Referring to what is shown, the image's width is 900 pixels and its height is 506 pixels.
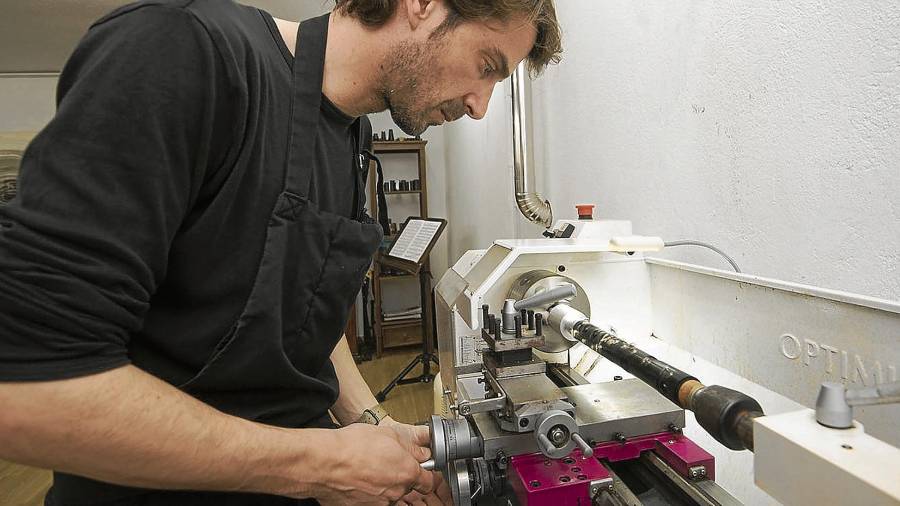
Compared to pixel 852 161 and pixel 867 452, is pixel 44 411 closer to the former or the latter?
pixel 867 452

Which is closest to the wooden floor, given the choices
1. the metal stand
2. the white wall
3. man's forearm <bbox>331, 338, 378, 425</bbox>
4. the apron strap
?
the metal stand

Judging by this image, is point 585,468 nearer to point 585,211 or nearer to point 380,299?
point 585,211

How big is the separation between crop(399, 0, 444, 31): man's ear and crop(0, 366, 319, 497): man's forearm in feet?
1.96

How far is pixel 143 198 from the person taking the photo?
478 mm

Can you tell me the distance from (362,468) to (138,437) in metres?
0.27

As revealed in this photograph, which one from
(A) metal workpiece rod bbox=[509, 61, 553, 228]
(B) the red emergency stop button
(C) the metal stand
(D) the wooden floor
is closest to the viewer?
(B) the red emergency stop button

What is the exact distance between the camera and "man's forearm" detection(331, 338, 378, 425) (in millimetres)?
1093

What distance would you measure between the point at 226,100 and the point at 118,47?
11 cm

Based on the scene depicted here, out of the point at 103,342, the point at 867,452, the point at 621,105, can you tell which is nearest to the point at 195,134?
the point at 103,342

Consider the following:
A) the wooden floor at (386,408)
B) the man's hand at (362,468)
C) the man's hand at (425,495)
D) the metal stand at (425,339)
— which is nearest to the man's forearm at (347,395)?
the man's hand at (425,495)

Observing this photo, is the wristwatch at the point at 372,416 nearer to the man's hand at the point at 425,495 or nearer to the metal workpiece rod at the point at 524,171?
the man's hand at the point at 425,495

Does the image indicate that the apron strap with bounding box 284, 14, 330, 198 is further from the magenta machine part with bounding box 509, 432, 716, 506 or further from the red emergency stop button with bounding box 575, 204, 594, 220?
the red emergency stop button with bounding box 575, 204, 594, 220

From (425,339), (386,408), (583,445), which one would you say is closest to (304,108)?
(583,445)

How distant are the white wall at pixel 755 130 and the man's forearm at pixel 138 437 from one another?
86 centimetres
